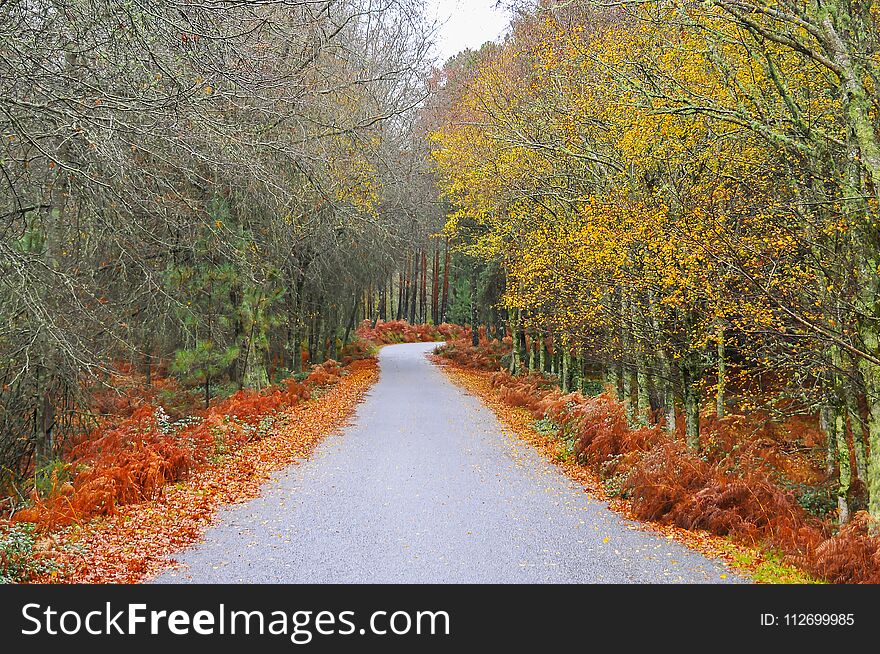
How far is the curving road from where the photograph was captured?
556cm

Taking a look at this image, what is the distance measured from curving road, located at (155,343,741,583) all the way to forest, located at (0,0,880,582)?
0.95m

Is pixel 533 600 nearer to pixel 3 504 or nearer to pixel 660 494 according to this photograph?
pixel 660 494

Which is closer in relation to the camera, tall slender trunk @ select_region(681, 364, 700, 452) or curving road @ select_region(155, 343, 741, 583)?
curving road @ select_region(155, 343, 741, 583)

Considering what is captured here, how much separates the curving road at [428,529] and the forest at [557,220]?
949mm

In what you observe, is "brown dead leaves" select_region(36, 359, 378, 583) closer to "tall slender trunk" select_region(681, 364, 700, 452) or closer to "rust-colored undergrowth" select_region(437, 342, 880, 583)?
"rust-colored undergrowth" select_region(437, 342, 880, 583)

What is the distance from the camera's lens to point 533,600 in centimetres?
502

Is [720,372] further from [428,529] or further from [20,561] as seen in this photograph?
[20,561]

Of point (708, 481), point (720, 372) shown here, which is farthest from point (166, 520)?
point (720, 372)

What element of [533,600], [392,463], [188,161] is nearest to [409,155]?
[188,161]

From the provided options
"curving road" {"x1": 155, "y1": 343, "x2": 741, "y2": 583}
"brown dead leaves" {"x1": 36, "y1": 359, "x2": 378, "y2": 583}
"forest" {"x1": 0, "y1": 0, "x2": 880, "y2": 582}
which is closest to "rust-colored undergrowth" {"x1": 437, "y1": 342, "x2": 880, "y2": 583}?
"forest" {"x1": 0, "y1": 0, "x2": 880, "y2": 582}

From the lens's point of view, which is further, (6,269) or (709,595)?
(6,269)

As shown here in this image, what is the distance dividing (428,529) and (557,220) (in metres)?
8.46

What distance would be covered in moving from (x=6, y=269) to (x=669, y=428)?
987cm

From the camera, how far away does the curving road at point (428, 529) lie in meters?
5.56
